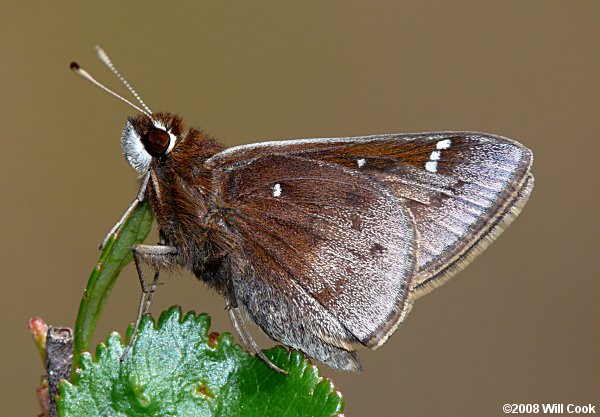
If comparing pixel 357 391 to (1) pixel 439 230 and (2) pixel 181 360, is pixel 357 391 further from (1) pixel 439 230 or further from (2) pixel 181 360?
(2) pixel 181 360

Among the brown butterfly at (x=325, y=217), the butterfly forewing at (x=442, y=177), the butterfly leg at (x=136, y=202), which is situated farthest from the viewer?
the butterfly forewing at (x=442, y=177)

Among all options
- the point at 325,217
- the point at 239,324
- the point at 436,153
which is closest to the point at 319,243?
the point at 325,217

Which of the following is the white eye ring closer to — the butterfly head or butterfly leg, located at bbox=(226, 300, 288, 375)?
the butterfly head

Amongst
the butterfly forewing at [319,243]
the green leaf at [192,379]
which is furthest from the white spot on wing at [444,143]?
the green leaf at [192,379]

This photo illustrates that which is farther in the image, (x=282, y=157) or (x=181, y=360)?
(x=282, y=157)

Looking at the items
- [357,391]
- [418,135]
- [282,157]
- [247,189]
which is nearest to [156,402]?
[247,189]

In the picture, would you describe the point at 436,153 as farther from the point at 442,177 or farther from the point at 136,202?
the point at 136,202

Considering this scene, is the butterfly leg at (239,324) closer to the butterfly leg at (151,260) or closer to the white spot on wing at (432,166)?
the butterfly leg at (151,260)
